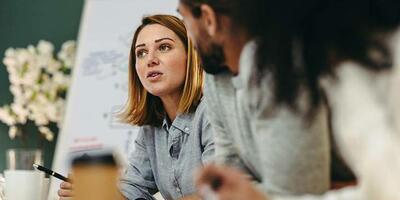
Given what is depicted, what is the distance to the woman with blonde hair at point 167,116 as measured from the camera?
2.96 feet

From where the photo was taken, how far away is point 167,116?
94 cm

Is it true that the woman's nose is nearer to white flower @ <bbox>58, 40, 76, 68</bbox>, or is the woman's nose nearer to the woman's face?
the woman's face

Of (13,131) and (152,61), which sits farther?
(13,131)

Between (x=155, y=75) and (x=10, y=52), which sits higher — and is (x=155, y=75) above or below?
below

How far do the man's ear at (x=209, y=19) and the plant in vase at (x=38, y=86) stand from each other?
73 centimetres

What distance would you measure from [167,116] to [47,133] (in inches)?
22.1

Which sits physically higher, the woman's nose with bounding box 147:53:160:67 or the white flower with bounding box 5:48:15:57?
the white flower with bounding box 5:48:15:57

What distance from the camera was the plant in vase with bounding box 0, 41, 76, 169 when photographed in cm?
142

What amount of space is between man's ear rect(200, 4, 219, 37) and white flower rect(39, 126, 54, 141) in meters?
0.78

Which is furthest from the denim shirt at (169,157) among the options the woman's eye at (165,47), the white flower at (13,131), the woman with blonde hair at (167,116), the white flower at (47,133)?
the white flower at (13,131)

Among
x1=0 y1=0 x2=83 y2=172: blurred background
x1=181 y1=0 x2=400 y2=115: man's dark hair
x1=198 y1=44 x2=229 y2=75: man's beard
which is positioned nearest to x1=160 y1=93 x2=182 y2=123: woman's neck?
x1=198 y1=44 x2=229 y2=75: man's beard

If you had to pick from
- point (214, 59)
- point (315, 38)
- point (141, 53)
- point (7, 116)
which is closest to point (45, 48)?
point (7, 116)

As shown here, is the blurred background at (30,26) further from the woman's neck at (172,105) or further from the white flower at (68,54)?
the woman's neck at (172,105)

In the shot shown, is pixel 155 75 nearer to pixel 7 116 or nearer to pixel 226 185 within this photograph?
pixel 226 185
